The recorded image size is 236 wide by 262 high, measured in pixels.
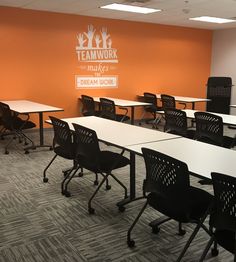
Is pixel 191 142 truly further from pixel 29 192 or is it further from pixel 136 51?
pixel 136 51

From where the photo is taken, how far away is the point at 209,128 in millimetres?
4035

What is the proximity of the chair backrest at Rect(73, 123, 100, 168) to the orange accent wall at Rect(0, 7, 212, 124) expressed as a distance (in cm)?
388

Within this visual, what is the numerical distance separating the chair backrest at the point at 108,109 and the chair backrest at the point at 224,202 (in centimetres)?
410

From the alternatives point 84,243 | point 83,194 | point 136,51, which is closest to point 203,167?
point 84,243

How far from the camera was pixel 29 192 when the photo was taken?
3.67 meters

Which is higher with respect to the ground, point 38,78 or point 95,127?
point 38,78

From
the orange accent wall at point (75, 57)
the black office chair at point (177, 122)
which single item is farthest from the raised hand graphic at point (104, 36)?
the black office chair at point (177, 122)

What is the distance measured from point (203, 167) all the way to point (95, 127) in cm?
178

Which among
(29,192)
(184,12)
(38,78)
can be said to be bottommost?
(29,192)

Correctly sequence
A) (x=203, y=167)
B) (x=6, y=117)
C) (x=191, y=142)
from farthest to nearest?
(x=6, y=117), (x=191, y=142), (x=203, y=167)

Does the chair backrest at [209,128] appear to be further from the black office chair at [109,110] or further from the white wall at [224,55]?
the white wall at [224,55]

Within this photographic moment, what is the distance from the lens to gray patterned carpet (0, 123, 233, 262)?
245cm

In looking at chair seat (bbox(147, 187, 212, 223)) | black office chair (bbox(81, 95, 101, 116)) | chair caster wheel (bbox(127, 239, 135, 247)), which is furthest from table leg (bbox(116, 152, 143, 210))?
black office chair (bbox(81, 95, 101, 116))

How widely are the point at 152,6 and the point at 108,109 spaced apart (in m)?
2.10
